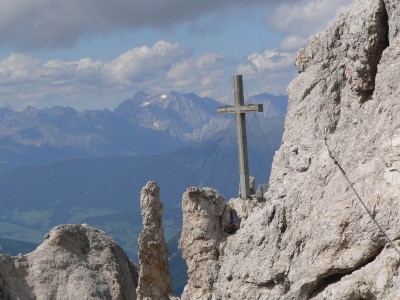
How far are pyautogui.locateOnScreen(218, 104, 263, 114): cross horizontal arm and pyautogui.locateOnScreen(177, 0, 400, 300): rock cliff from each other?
7.73 metres

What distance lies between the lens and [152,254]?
24.3 m

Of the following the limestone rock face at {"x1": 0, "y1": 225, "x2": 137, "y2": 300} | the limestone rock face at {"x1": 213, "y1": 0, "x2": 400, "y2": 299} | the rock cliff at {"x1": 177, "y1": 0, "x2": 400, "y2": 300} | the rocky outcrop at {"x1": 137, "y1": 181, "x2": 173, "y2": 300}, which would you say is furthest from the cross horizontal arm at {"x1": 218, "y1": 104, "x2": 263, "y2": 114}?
the limestone rock face at {"x1": 0, "y1": 225, "x2": 137, "y2": 300}

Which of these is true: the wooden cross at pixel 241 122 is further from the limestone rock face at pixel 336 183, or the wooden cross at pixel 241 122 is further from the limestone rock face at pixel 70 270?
the limestone rock face at pixel 70 270

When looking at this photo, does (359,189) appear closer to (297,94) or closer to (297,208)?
(297,208)

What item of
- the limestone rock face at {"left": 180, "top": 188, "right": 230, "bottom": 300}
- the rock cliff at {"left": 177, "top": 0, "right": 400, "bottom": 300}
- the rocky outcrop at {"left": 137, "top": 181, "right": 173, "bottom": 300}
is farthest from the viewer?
the rocky outcrop at {"left": 137, "top": 181, "right": 173, "bottom": 300}

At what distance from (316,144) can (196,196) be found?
20.6 feet

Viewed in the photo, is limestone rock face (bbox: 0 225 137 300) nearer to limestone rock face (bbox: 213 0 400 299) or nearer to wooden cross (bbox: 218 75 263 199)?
wooden cross (bbox: 218 75 263 199)

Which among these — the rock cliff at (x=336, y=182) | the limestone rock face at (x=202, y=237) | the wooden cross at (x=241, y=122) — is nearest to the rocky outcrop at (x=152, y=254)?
the limestone rock face at (x=202, y=237)

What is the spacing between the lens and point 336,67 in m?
16.7

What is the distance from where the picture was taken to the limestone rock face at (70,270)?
3428cm

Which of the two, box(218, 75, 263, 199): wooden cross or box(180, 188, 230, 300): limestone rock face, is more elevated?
box(218, 75, 263, 199): wooden cross

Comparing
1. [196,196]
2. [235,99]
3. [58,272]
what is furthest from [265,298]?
[58,272]

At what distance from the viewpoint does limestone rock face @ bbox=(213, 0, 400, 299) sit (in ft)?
45.2

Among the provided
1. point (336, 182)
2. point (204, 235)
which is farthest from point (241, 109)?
point (336, 182)
